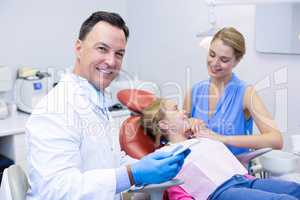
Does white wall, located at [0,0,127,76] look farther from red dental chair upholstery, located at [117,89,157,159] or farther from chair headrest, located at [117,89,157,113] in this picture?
red dental chair upholstery, located at [117,89,157,159]

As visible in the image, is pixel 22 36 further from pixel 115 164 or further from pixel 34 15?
pixel 115 164

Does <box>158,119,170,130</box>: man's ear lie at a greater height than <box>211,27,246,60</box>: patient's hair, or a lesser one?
lesser

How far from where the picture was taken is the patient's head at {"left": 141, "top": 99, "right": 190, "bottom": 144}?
1.99 metres

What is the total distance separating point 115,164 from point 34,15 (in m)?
1.77

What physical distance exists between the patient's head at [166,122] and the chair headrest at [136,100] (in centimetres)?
8

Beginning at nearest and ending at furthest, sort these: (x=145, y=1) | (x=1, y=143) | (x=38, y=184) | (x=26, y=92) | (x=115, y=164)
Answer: (x=38, y=184) → (x=115, y=164) → (x=1, y=143) → (x=26, y=92) → (x=145, y=1)

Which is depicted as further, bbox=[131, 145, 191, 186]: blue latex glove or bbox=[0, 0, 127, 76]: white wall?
bbox=[0, 0, 127, 76]: white wall

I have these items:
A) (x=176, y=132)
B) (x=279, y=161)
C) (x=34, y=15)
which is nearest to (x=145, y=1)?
(x=34, y=15)

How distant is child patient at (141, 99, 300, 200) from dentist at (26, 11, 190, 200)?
15.8 inches

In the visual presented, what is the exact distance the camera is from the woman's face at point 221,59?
6.61 ft

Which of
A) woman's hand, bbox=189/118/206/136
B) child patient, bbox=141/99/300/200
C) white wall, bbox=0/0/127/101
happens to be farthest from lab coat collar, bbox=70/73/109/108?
white wall, bbox=0/0/127/101

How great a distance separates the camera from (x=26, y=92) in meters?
2.70

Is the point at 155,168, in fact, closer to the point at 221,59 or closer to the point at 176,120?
the point at 176,120

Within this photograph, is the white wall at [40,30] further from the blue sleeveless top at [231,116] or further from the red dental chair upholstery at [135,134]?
the blue sleeveless top at [231,116]
